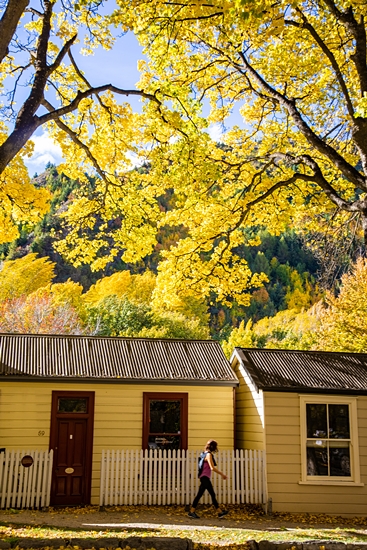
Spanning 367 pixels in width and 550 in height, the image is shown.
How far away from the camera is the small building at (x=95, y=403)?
13492 mm

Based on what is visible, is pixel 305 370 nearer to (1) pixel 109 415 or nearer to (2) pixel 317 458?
(2) pixel 317 458

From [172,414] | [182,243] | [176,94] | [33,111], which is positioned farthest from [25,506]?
[176,94]

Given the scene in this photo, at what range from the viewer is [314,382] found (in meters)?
14.0

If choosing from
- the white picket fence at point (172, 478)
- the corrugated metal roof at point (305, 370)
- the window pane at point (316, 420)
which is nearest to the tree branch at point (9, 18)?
the white picket fence at point (172, 478)

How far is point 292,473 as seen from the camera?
13.2 metres

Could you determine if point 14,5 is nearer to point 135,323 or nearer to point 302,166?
point 302,166

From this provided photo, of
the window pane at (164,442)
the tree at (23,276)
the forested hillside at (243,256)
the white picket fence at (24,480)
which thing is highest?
the forested hillside at (243,256)

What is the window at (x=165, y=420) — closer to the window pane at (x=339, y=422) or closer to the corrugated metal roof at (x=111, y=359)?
the corrugated metal roof at (x=111, y=359)

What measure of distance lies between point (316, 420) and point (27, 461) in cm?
686

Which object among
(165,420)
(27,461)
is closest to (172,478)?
(165,420)

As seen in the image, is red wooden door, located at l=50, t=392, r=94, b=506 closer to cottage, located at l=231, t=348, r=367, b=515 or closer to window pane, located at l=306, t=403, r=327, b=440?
cottage, located at l=231, t=348, r=367, b=515

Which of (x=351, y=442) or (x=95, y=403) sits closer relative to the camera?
(x=351, y=442)

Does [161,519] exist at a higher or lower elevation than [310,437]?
lower

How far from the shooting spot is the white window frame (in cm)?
1316
